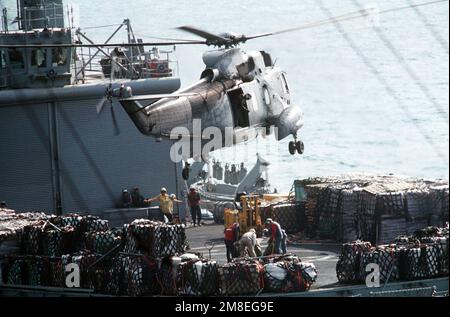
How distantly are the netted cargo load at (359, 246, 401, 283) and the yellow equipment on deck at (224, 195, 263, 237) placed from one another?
231 inches

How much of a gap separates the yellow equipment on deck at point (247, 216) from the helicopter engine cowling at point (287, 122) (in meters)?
2.40

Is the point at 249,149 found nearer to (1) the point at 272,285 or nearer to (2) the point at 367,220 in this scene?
(2) the point at 367,220

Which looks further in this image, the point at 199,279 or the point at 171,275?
the point at 171,275

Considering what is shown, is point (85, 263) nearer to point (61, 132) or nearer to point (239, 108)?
point (239, 108)

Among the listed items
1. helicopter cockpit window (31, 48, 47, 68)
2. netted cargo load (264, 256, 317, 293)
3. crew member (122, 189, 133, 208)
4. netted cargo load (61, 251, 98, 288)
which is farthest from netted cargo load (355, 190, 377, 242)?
helicopter cockpit window (31, 48, 47, 68)

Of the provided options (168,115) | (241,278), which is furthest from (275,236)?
(168,115)

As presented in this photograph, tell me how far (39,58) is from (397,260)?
46.8ft

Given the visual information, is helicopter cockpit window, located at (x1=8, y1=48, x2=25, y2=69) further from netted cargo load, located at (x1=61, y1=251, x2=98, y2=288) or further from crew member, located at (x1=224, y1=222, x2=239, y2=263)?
crew member, located at (x1=224, y1=222, x2=239, y2=263)

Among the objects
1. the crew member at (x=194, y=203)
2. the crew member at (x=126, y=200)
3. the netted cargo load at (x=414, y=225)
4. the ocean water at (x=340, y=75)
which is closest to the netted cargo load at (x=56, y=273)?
the crew member at (x=194, y=203)

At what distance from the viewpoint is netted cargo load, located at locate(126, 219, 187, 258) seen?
2108cm

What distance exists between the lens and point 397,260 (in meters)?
20.8

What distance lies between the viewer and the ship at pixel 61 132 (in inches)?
1232

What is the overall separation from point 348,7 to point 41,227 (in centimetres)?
6214
